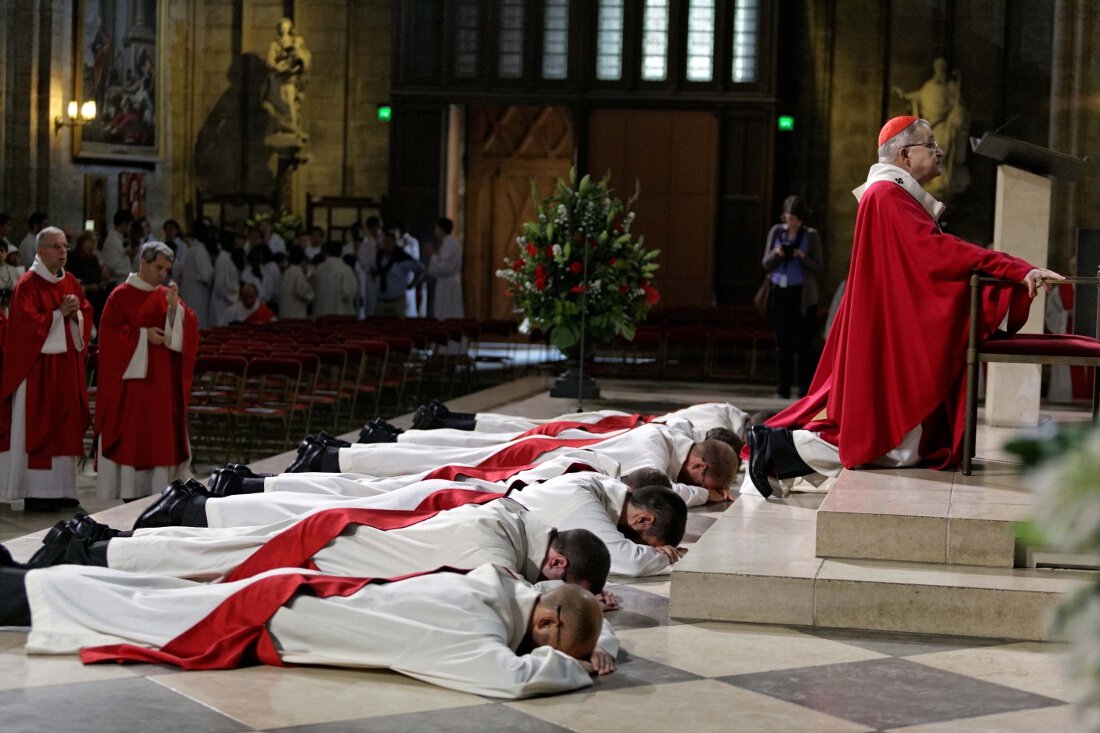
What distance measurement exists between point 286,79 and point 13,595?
61.2ft

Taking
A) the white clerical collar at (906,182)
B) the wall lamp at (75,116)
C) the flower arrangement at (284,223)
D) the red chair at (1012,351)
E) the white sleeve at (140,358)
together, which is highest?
the wall lamp at (75,116)

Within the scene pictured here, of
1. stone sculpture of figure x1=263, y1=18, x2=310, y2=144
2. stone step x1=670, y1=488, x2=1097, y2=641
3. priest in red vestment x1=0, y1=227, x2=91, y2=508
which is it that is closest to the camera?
stone step x1=670, y1=488, x2=1097, y2=641

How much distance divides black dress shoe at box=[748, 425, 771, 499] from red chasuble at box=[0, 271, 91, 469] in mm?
4254

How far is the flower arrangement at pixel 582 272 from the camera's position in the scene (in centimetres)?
1200

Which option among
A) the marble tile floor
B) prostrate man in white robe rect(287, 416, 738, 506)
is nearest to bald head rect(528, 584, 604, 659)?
the marble tile floor

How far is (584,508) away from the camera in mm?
5711

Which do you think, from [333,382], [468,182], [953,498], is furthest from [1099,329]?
[468,182]

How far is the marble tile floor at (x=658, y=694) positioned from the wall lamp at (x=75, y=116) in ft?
50.8

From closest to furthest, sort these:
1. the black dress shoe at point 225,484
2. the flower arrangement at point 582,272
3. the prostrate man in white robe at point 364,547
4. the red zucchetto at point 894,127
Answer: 1. the prostrate man in white robe at point 364,547
2. the black dress shoe at point 225,484
3. the red zucchetto at point 894,127
4. the flower arrangement at point 582,272

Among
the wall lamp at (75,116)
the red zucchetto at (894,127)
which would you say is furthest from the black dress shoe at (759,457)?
the wall lamp at (75,116)

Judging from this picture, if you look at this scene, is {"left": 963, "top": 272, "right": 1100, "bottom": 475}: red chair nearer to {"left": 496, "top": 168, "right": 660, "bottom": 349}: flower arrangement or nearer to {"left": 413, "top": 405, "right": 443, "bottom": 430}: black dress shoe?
{"left": 413, "top": 405, "right": 443, "bottom": 430}: black dress shoe

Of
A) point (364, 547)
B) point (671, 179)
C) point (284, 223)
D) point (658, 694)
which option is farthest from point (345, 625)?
point (284, 223)

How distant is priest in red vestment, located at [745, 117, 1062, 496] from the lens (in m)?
6.18

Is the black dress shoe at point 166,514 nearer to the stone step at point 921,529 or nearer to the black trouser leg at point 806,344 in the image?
the stone step at point 921,529
